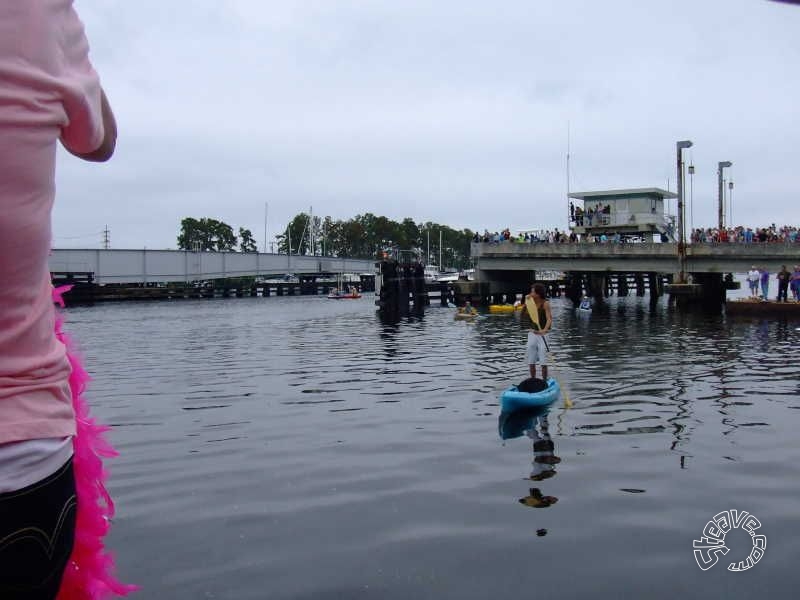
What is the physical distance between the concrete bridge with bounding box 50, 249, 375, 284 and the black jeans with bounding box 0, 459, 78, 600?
255ft

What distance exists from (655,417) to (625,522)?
16.8 ft

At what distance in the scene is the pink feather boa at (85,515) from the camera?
92.5 inches

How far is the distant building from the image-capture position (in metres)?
59.6

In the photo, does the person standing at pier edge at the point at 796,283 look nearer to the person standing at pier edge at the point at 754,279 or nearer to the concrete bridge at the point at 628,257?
the concrete bridge at the point at 628,257

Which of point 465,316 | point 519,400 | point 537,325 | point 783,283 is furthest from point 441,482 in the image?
point 783,283

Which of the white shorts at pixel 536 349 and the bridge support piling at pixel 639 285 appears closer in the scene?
the white shorts at pixel 536 349

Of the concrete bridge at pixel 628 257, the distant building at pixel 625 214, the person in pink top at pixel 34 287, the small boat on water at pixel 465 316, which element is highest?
the distant building at pixel 625 214

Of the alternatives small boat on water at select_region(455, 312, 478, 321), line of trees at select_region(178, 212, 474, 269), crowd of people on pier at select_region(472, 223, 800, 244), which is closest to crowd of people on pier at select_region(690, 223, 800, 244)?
crowd of people on pier at select_region(472, 223, 800, 244)

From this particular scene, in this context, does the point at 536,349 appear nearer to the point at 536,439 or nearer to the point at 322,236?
the point at 536,439

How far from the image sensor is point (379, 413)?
12.6 metres

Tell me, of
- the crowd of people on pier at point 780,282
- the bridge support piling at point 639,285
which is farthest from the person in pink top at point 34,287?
the bridge support piling at point 639,285

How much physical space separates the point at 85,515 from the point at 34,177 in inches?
48.1

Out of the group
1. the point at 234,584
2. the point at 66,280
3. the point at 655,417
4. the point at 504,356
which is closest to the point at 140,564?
the point at 234,584

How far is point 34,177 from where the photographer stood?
5.89ft
